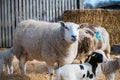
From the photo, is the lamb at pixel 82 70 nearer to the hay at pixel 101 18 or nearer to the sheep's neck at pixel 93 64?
the sheep's neck at pixel 93 64

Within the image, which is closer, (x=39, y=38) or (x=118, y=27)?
(x=39, y=38)

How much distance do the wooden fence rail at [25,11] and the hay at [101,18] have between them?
1332mm

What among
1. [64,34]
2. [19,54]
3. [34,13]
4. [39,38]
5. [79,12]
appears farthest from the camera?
[34,13]

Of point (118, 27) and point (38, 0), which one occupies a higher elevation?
point (38, 0)

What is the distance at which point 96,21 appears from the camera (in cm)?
1848

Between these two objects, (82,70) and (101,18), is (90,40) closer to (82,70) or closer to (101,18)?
(82,70)

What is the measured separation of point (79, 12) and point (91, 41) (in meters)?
5.88

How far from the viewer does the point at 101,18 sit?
18.5 meters

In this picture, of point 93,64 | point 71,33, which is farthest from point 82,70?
point 71,33

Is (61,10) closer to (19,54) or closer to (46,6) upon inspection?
(46,6)

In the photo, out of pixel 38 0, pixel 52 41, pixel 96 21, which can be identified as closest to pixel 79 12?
pixel 96 21

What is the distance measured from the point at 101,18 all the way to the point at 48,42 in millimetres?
8601

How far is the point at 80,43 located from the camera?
12.4m

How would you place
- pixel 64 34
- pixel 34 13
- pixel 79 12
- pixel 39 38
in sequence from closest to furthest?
pixel 64 34 → pixel 39 38 → pixel 79 12 → pixel 34 13
